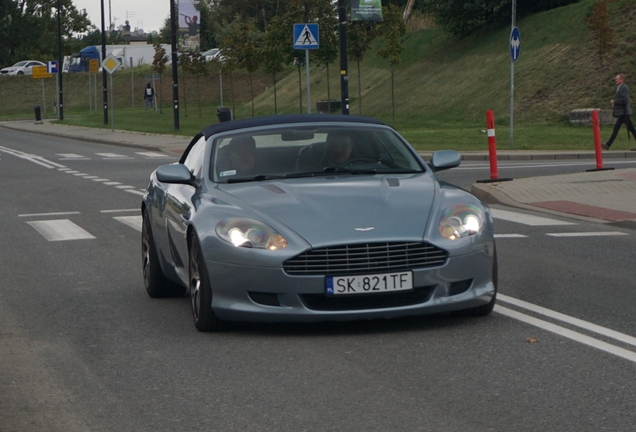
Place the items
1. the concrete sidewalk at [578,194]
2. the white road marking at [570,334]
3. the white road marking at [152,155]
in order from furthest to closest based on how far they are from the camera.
→ the white road marking at [152,155] → the concrete sidewalk at [578,194] → the white road marking at [570,334]

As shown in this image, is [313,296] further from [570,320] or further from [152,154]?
[152,154]

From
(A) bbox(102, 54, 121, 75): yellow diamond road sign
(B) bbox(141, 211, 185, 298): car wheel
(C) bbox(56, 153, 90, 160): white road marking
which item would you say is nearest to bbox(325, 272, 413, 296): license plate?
(B) bbox(141, 211, 185, 298): car wheel

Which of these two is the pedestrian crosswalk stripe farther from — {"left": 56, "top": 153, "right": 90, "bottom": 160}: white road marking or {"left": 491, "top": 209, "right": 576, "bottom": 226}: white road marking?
{"left": 491, "top": 209, "right": 576, "bottom": 226}: white road marking

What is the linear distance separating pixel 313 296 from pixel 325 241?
362 mm

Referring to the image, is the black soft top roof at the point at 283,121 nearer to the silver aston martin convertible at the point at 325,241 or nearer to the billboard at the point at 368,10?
the silver aston martin convertible at the point at 325,241

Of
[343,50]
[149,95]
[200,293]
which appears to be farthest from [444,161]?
[149,95]

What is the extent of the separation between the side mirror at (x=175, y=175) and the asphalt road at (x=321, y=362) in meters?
0.91

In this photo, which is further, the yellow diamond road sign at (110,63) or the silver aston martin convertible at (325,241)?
the yellow diamond road sign at (110,63)

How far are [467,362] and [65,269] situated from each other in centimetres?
544

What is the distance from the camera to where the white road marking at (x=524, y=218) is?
46.5ft

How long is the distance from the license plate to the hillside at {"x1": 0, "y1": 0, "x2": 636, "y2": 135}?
113 ft

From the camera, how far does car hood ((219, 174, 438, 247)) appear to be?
7.12m

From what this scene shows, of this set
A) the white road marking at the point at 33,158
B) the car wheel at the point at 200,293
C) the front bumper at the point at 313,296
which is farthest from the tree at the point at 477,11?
the front bumper at the point at 313,296

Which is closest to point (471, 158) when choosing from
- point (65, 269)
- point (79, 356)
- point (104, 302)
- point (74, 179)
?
point (74, 179)
